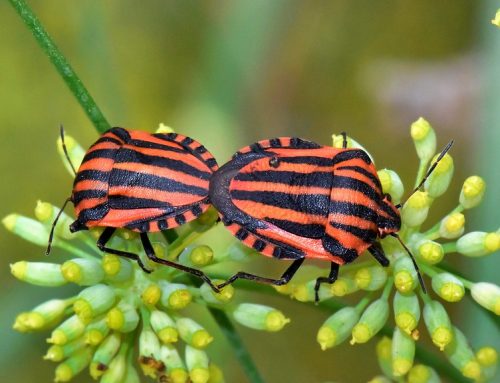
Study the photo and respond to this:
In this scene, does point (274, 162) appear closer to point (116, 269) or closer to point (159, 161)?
point (159, 161)

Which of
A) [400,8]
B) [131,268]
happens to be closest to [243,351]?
[131,268]

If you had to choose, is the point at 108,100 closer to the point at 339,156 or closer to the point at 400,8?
the point at 400,8

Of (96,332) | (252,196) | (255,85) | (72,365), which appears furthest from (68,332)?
(255,85)

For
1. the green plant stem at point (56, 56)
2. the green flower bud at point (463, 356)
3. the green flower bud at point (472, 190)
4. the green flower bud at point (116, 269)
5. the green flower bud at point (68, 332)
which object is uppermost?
the green plant stem at point (56, 56)

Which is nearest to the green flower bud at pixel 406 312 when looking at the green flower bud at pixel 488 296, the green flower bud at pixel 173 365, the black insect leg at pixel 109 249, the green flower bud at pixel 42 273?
the green flower bud at pixel 488 296

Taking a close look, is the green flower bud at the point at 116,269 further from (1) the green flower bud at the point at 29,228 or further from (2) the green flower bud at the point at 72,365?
(1) the green flower bud at the point at 29,228

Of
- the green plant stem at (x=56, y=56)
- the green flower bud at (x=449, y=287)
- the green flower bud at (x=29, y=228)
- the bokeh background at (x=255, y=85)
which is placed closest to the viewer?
the green plant stem at (x=56, y=56)
